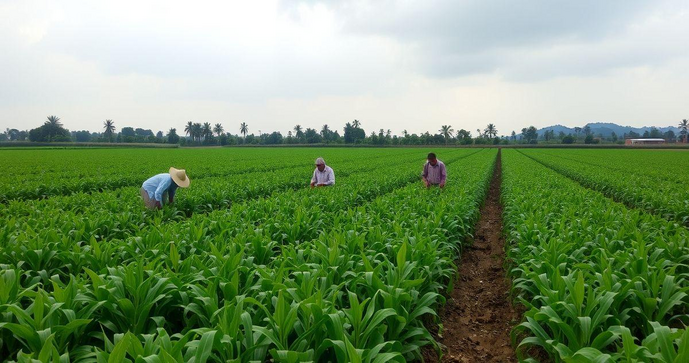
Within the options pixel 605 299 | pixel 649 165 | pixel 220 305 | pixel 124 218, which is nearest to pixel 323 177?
pixel 124 218

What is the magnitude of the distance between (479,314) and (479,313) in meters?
0.03

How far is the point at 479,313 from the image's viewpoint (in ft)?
16.9

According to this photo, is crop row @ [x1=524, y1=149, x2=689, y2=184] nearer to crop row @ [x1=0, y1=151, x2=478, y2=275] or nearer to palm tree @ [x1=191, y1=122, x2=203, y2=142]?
crop row @ [x1=0, y1=151, x2=478, y2=275]

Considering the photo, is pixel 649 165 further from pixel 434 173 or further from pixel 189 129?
pixel 189 129

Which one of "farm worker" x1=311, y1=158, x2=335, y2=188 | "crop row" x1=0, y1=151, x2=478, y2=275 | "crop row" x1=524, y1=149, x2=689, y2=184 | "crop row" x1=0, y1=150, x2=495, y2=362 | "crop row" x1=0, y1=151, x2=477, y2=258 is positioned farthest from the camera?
"crop row" x1=524, y1=149, x2=689, y2=184

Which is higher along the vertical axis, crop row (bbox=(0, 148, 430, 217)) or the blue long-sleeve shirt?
the blue long-sleeve shirt

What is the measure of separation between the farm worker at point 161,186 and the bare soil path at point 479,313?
6.03 metres

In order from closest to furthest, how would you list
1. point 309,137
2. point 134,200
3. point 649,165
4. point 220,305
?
point 220,305
point 134,200
point 649,165
point 309,137

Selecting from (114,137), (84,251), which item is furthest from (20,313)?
(114,137)

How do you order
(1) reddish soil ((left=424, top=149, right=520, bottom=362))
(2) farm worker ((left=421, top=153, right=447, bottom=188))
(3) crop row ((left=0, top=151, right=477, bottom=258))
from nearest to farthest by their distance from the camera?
(1) reddish soil ((left=424, top=149, right=520, bottom=362)) → (3) crop row ((left=0, top=151, right=477, bottom=258)) → (2) farm worker ((left=421, top=153, right=447, bottom=188))

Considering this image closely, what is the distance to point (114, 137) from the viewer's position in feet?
505

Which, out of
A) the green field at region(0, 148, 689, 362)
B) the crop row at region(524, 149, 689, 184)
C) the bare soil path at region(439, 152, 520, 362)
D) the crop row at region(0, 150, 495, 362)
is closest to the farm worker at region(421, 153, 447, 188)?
the bare soil path at region(439, 152, 520, 362)

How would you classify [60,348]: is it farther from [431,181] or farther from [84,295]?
[431,181]

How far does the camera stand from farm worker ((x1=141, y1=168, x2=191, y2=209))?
26.1 feet
